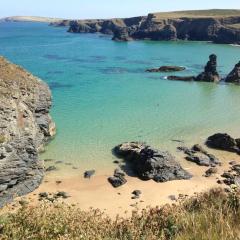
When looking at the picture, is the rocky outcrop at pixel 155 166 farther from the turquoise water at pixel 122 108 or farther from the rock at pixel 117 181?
the turquoise water at pixel 122 108

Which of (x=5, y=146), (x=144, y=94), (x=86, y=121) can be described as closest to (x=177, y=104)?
(x=144, y=94)

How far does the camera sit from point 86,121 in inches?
1741

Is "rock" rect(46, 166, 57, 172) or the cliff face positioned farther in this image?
"rock" rect(46, 166, 57, 172)

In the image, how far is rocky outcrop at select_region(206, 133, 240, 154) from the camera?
3712cm

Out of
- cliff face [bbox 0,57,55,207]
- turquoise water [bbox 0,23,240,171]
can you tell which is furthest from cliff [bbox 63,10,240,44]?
cliff face [bbox 0,57,55,207]

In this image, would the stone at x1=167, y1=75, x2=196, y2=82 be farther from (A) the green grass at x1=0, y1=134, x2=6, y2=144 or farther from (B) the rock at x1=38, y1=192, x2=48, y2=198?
(A) the green grass at x1=0, y1=134, x2=6, y2=144

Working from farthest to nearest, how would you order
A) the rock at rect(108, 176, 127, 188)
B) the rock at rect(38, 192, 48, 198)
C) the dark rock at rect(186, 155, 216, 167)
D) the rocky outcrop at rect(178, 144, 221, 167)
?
the rocky outcrop at rect(178, 144, 221, 167) < the dark rock at rect(186, 155, 216, 167) < the rock at rect(108, 176, 127, 188) < the rock at rect(38, 192, 48, 198)

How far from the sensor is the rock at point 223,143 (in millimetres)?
37156

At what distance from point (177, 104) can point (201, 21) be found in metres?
133

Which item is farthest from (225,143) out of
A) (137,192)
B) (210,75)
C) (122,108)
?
(210,75)

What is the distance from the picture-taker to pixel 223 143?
37656 mm

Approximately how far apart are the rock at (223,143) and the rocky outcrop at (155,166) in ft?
22.4

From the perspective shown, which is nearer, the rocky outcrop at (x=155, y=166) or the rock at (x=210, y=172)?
the rocky outcrop at (x=155, y=166)

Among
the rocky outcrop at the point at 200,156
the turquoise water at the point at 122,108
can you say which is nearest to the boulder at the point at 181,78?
the turquoise water at the point at 122,108
